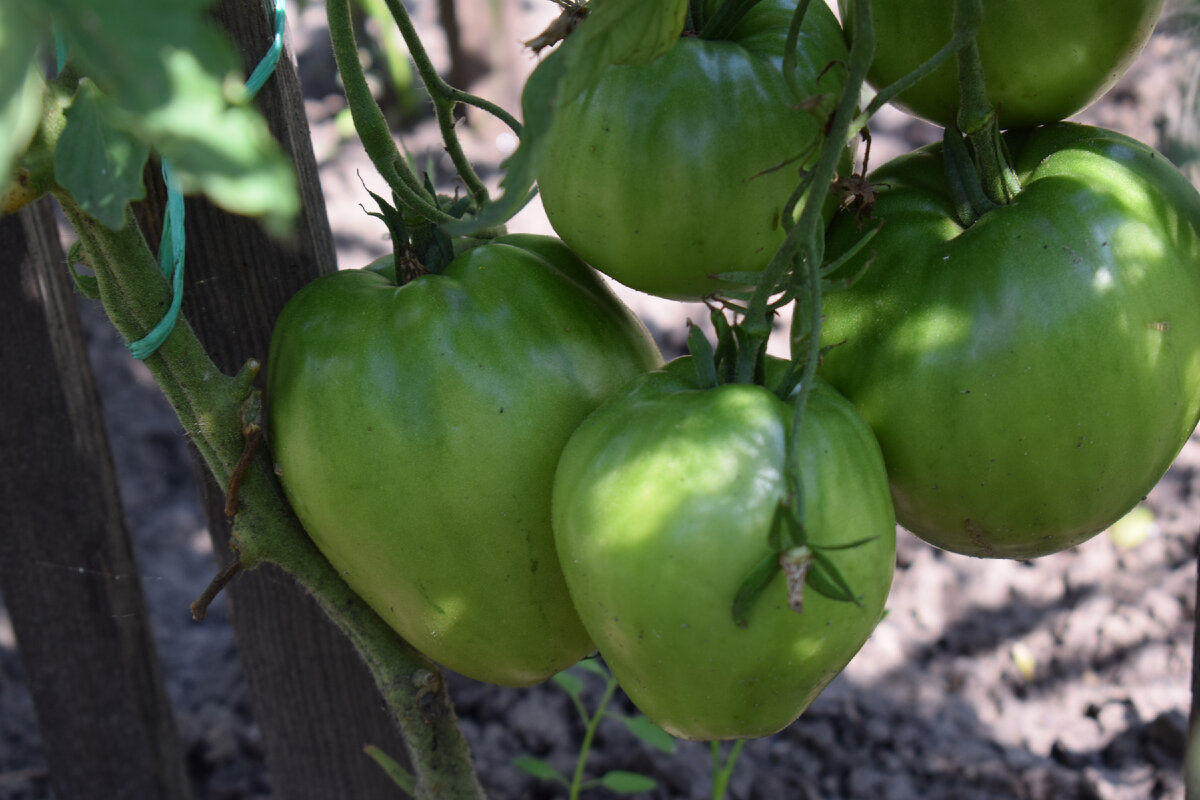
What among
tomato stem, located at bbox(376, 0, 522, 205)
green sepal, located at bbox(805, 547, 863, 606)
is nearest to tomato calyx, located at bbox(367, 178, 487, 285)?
tomato stem, located at bbox(376, 0, 522, 205)

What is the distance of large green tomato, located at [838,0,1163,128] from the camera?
0.61m

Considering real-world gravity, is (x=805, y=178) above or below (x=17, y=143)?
below

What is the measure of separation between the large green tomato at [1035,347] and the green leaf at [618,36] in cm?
17

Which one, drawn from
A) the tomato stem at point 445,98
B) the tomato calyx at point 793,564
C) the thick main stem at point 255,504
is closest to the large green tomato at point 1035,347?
the tomato calyx at point 793,564

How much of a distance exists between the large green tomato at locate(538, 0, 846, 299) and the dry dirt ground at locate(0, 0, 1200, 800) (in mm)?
1131

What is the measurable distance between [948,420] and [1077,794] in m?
1.18

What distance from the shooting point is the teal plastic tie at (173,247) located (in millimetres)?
658

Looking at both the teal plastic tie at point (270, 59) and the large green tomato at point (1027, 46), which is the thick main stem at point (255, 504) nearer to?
the teal plastic tie at point (270, 59)

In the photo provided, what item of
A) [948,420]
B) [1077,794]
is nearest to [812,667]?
[948,420]

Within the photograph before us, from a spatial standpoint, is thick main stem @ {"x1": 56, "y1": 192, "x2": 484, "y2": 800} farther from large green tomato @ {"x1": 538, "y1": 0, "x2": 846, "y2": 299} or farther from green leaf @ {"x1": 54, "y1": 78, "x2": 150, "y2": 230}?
large green tomato @ {"x1": 538, "y1": 0, "x2": 846, "y2": 299}

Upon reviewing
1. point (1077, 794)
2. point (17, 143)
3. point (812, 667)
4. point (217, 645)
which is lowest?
point (1077, 794)

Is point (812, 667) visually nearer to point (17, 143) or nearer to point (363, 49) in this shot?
point (17, 143)

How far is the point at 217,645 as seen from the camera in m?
1.93

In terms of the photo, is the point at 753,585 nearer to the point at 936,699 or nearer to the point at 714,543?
the point at 714,543
